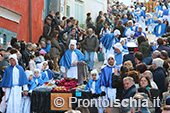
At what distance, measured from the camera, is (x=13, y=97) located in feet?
45.1

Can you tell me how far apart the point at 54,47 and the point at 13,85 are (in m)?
6.10

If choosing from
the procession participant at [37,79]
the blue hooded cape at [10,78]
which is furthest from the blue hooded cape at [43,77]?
the blue hooded cape at [10,78]

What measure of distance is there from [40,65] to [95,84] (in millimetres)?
3269

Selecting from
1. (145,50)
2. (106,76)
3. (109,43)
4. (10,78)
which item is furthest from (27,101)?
(109,43)

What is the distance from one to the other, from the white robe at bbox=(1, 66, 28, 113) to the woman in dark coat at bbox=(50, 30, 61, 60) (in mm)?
5696

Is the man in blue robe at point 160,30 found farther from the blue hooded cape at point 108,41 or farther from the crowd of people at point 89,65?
the blue hooded cape at point 108,41

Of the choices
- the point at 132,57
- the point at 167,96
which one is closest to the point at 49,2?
the point at 132,57

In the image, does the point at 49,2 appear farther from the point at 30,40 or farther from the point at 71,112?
the point at 71,112

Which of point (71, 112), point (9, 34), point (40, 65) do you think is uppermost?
point (9, 34)

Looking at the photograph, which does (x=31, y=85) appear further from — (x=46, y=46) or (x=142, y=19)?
(x=142, y=19)

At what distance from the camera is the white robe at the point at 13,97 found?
13.8 m

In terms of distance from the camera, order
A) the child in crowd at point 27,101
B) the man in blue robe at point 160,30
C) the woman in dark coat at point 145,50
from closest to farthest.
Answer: the child in crowd at point 27,101 → the woman in dark coat at point 145,50 → the man in blue robe at point 160,30

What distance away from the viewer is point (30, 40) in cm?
2127

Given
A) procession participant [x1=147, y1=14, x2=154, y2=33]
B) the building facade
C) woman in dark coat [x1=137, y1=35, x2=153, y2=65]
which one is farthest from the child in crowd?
procession participant [x1=147, y1=14, x2=154, y2=33]
